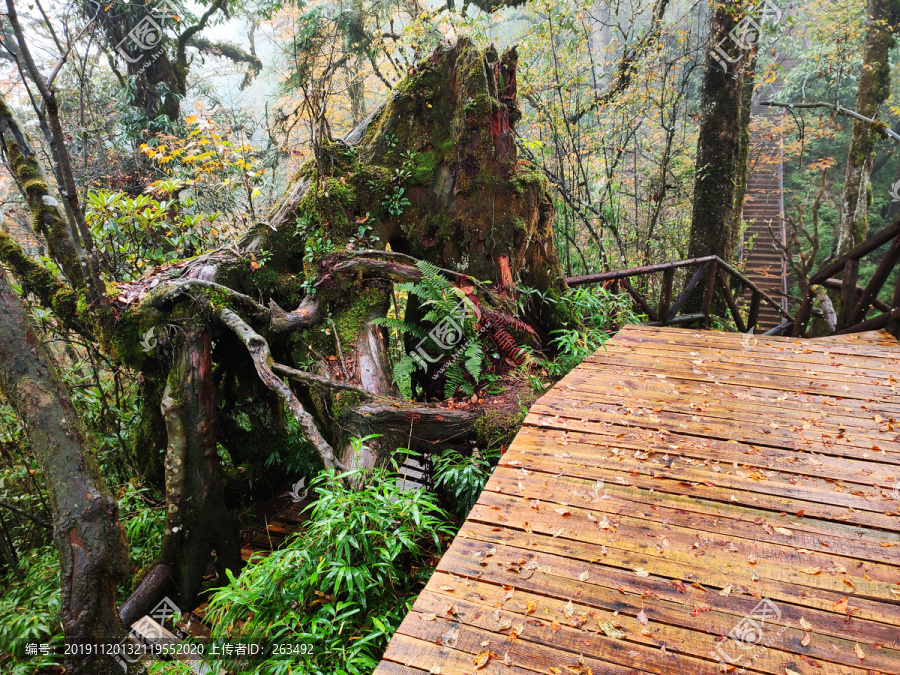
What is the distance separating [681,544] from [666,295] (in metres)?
4.50

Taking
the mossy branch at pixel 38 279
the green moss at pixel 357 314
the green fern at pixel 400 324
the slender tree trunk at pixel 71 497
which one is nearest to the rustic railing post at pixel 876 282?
the green fern at pixel 400 324

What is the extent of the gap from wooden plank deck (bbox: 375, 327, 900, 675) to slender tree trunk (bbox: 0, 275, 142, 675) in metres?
1.94

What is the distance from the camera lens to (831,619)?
1.80 meters

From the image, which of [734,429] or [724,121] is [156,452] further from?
[724,121]

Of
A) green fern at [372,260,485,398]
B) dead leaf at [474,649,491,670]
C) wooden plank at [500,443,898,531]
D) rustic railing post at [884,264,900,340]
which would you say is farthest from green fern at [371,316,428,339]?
rustic railing post at [884,264,900,340]

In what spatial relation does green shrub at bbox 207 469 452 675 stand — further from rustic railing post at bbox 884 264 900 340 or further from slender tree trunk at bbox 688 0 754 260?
slender tree trunk at bbox 688 0 754 260

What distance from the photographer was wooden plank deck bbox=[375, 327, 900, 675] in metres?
1.71

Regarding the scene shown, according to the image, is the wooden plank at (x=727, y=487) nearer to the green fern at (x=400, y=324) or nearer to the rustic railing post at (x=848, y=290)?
the green fern at (x=400, y=324)

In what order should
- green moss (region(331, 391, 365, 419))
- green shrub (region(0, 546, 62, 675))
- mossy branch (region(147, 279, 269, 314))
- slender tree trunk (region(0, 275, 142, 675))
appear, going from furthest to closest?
mossy branch (region(147, 279, 269, 314)), green moss (region(331, 391, 365, 419)), green shrub (region(0, 546, 62, 675)), slender tree trunk (region(0, 275, 142, 675))

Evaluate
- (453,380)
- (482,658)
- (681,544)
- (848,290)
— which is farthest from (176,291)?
(848,290)

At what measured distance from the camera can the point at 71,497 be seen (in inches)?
105

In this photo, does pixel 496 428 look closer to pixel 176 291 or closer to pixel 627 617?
pixel 627 617

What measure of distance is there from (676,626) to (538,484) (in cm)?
99

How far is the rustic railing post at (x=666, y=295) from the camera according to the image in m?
5.96
